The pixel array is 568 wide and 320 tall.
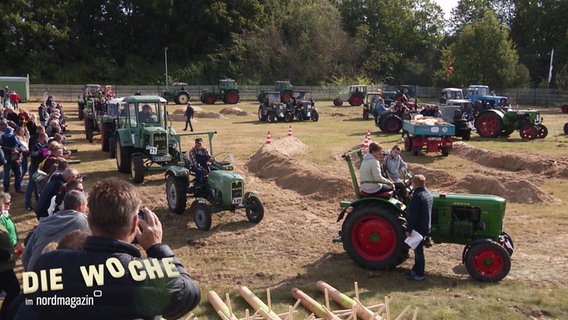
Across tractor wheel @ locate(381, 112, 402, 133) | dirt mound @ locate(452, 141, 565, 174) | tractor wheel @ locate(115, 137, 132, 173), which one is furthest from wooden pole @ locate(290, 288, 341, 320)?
tractor wheel @ locate(381, 112, 402, 133)

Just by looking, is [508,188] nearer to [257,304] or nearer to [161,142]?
[257,304]

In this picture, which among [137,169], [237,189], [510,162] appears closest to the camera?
[237,189]

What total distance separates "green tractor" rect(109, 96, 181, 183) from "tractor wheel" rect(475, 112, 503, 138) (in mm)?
11987

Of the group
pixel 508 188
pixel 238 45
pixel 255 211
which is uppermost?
pixel 238 45

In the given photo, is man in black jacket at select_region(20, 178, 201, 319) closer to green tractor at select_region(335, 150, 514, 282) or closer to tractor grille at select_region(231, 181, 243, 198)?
green tractor at select_region(335, 150, 514, 282)

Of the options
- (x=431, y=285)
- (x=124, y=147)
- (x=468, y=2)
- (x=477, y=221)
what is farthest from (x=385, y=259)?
(x=468, y=2)

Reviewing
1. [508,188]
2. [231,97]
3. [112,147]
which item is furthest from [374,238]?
[231,97]

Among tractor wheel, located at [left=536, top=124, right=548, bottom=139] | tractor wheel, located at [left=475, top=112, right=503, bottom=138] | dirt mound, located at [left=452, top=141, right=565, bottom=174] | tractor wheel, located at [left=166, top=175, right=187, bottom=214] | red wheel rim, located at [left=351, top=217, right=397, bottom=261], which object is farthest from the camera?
tractor wheel, located at [left=475, top=112, right=503, bottom=138]

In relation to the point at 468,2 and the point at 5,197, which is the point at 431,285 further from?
the point at 468,2

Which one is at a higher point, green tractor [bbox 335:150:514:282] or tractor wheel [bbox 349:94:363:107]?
tractor wheel [bbox 349:94:363:107]

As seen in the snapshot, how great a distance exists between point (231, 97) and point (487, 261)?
32987mm

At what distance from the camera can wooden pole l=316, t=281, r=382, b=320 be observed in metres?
4.98

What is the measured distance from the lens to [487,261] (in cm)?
640

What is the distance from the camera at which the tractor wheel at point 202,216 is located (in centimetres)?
866
